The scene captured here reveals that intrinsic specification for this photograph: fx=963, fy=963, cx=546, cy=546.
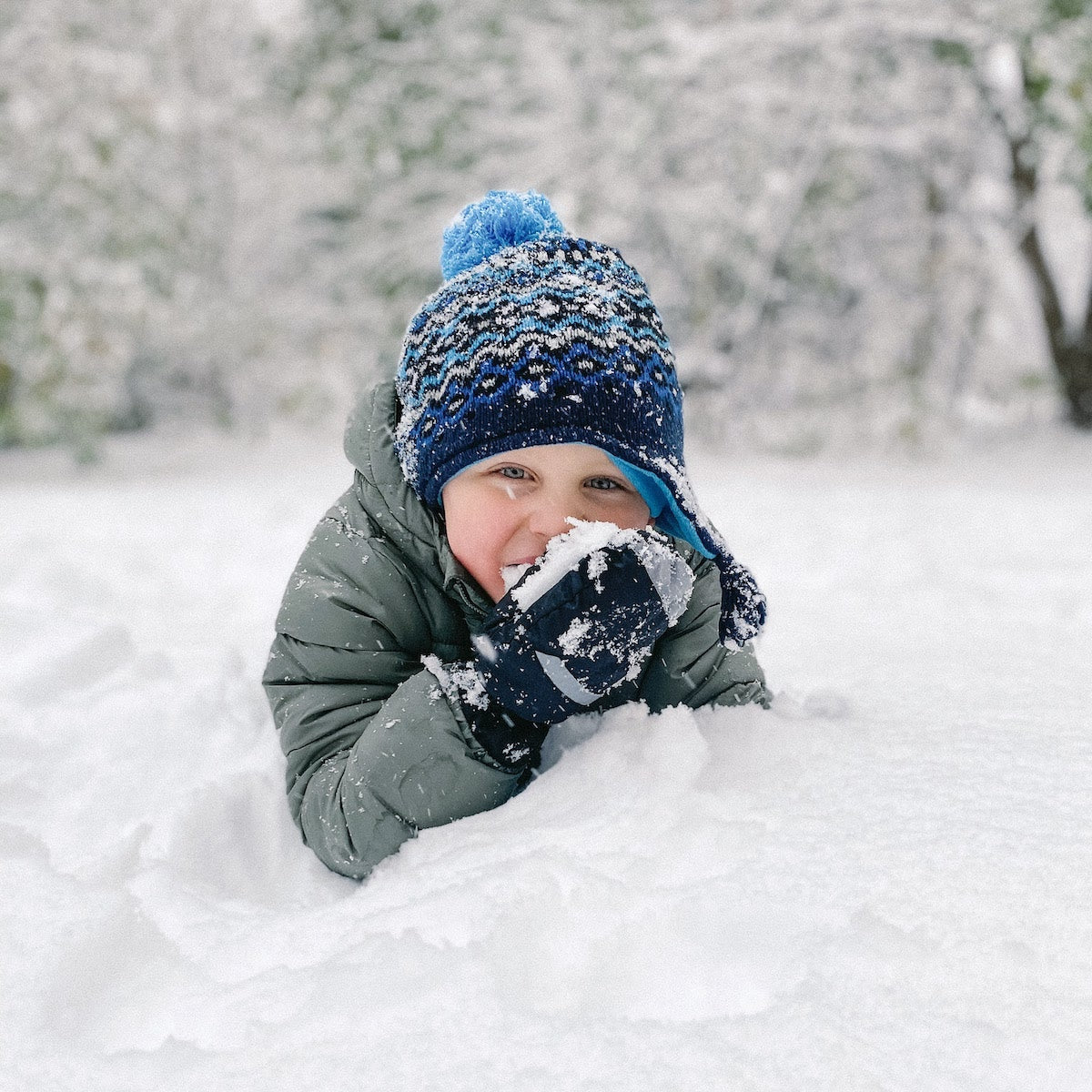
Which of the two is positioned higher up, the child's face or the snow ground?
the child's face

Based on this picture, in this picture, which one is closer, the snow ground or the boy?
the snow ground

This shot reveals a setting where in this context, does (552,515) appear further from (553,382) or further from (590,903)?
(590,903)

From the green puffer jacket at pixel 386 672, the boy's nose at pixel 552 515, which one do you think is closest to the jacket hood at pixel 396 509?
the green puffer jacket at pixel 386 672

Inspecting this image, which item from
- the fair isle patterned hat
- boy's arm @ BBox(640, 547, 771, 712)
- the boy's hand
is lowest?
boy's arm @ BBox(640, 547, 771, 712)

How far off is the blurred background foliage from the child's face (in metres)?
6.39

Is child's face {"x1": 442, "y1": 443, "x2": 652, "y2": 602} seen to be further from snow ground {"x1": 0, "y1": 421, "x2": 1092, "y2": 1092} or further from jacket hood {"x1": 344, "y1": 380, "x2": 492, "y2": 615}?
snow ground {"x1": 0, "y1": 421, "x2": 1092, "y2": 1092}

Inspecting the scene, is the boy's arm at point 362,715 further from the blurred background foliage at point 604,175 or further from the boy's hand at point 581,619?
the blurred background foliage at point 604,175

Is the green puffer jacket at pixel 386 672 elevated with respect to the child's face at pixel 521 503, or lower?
lower

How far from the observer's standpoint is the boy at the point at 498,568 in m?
1.23

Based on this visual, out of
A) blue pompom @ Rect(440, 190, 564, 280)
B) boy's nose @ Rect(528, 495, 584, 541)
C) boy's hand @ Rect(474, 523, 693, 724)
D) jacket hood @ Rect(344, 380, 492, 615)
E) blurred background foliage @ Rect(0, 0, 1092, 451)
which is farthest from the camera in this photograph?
blurred background foliage @ Rect(0, 0, 1092, 451)

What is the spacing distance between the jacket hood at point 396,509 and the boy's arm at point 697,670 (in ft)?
0.99

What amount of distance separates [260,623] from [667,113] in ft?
22.8

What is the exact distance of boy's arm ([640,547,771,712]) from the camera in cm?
152

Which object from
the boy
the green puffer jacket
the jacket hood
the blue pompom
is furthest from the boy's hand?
the blue pompom
